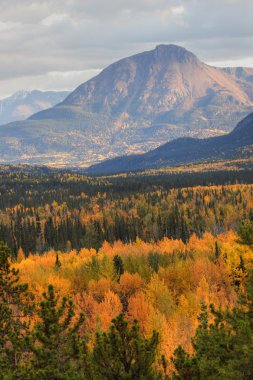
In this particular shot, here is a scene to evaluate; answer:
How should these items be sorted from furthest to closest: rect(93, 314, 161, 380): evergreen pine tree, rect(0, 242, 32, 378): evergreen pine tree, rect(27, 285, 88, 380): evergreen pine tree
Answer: rect(0, 242, 32, 378): evergreen pine tree
rect(93, 314, 161, 380): evergreen pine tree
rect(27, 285, 88, 380): evergreen pine tree

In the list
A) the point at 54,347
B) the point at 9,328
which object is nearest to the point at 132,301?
the point at 9,328

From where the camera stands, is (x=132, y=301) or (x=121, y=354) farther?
(x=132, y=301)

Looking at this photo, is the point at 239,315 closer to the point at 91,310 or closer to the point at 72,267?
the point at 91,310

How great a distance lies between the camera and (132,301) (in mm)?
67312

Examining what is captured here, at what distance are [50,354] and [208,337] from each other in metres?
8.71

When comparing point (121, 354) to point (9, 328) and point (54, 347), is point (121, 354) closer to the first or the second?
point (54, 347)

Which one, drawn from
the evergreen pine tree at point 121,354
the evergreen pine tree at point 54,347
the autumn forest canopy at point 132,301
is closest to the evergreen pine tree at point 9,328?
the autumn forest canopy at point 132,301

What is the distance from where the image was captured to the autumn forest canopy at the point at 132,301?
2038cm

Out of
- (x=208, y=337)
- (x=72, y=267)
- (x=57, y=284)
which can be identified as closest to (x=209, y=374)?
(x=208, y=337)

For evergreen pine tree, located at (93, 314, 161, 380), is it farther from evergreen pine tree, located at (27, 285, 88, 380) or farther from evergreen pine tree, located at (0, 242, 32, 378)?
evergreen pine tree, located at (0, 242, 32, 378)

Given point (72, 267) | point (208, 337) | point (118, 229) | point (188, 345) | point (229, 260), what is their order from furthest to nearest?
point (118, 229) → point (72, 267) → point (229, 260) → point (188, 345) → point (208, 337)

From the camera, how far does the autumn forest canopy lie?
20375 millimetres

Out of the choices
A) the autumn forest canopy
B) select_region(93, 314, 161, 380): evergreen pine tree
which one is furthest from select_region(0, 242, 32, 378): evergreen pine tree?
select_region(93, 314, 161, 380): evergreen pine tree

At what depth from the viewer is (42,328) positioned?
20.9m
